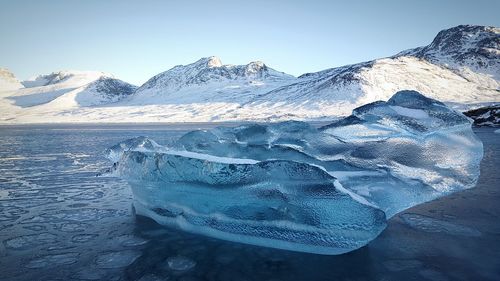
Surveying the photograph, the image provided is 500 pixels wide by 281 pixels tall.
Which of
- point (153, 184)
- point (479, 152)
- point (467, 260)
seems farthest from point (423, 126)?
point (153, 184)

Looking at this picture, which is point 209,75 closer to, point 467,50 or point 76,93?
point 76,93

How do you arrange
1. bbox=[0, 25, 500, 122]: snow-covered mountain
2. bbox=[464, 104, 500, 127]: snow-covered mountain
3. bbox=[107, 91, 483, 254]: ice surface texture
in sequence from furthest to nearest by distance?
bbox=[0, 25, 500, 122]: snow-covered mountain
bbox=[464, 104, 500, 127]: snow-covered mountain
bbox=[107, 91, 483, 254]: ice surface texture

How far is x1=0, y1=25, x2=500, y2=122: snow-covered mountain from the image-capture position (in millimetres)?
74000

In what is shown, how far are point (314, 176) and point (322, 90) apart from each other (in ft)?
276

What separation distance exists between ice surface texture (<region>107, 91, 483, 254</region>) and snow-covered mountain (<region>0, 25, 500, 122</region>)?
61.4m

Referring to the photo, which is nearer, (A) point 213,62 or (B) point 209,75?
(B) point 209,75

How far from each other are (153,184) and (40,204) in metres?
3.09

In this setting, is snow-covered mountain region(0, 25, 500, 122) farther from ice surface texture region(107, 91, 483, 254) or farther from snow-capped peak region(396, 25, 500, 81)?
ice surface texture region(107, 91, 483, 254)

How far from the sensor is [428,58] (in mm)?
→ 98938

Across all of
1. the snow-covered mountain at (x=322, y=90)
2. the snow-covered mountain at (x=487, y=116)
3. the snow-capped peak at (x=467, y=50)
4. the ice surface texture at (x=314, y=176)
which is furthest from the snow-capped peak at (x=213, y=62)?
the ice surface texture at (x=314, y=176)

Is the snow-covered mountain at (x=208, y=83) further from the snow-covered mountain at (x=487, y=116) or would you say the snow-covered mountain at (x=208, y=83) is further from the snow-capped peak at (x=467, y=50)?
the snow-covered mountain at (x=487, y=116)

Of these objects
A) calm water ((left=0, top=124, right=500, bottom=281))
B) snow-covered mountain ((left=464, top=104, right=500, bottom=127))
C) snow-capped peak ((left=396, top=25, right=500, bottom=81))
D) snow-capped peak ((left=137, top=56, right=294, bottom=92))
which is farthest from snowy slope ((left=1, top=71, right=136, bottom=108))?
calm water ((left=0, top=124, right=500, bottom=281))

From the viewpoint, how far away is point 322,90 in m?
85.0

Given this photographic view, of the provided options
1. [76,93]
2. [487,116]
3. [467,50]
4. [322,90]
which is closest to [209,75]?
[76,93]
